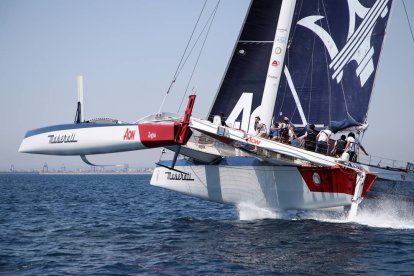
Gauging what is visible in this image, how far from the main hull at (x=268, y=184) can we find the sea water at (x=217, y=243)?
54cm

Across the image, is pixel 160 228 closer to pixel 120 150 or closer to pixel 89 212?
pixel 120 150

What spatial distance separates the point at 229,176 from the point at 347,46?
5.43 meters

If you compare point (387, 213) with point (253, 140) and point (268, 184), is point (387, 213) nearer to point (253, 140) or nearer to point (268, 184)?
point (268, 184)

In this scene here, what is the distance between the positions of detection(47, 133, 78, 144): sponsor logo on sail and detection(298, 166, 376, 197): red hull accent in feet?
20.2

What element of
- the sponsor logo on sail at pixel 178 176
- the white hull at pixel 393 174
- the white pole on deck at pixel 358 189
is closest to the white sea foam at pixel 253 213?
the sponsor logo on sail at pixel 178 176

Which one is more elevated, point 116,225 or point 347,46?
point 347,46

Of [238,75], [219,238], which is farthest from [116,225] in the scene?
[238,75]

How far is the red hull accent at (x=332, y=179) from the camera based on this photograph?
570 inches

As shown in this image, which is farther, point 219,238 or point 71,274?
point 219,238

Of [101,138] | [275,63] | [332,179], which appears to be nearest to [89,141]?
[101,138]

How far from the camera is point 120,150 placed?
1365 centimetres

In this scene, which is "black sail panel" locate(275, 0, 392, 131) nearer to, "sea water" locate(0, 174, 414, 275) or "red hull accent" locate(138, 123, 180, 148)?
"sea water" locate(0, 174, 414, 275)

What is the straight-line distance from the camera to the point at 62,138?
47.0ft

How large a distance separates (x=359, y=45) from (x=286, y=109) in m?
3.03
